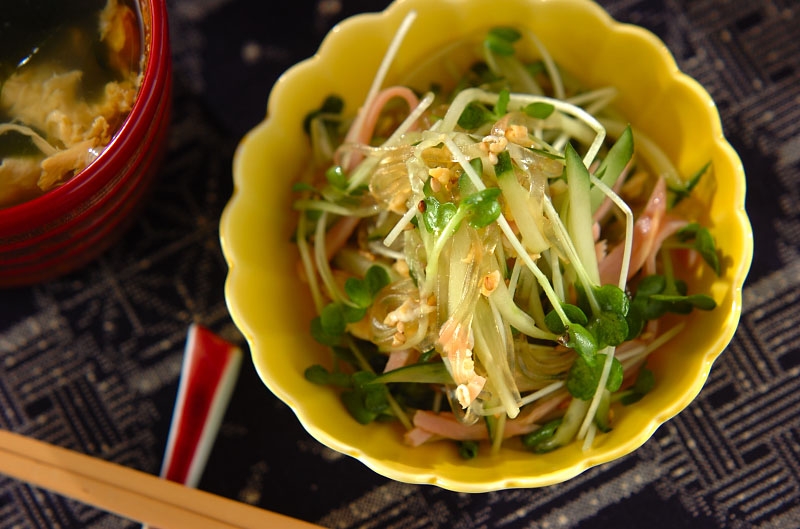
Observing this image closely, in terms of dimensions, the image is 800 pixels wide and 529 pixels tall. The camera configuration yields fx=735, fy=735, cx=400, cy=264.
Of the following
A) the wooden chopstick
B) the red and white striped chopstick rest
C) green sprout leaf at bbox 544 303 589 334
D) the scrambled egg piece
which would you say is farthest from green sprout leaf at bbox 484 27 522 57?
the wooden chopstick

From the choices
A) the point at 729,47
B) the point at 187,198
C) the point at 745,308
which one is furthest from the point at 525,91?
the point at 187,198

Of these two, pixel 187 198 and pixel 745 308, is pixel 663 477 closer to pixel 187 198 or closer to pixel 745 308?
pixel 745 308

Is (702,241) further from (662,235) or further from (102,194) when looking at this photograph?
(102,194)

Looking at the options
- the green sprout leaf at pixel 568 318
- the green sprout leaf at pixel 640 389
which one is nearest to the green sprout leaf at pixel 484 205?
the green sprout leaf at pixel 568 318

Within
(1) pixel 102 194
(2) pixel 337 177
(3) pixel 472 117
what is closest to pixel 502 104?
(3) pixel 472 117

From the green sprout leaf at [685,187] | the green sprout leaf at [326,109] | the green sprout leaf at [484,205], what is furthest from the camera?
the green sprout leaf at [326,109]

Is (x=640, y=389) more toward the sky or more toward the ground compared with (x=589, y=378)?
more toward the ground

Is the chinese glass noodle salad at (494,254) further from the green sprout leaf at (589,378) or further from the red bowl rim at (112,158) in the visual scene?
the red bowl rim at (112,158)
